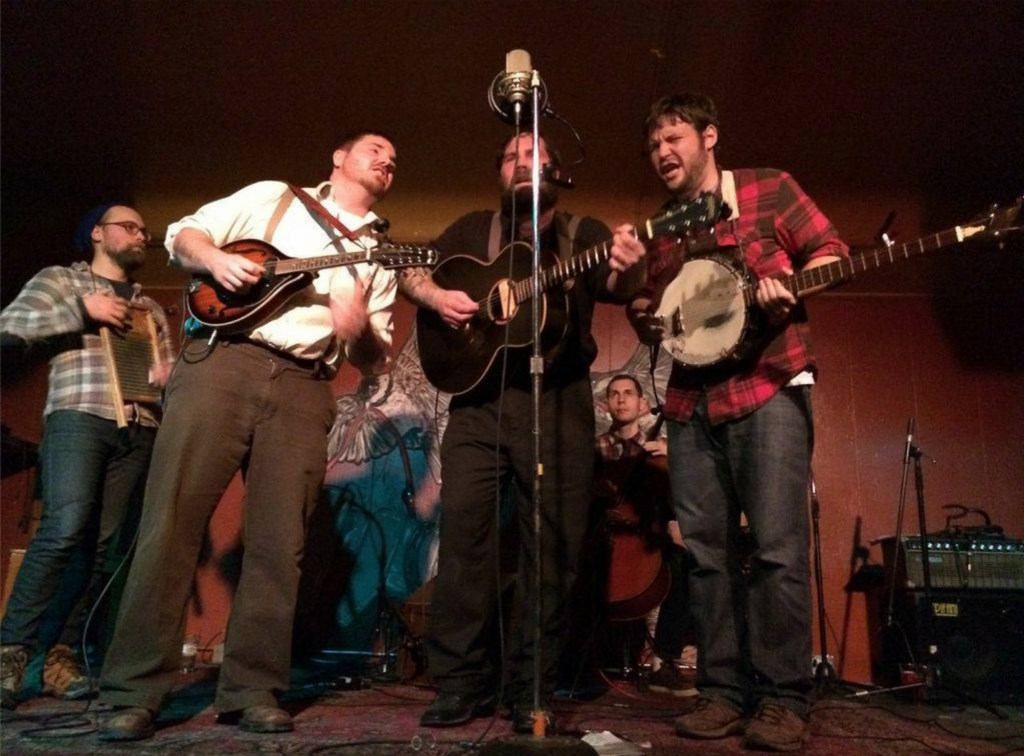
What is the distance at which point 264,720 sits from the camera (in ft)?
7.59

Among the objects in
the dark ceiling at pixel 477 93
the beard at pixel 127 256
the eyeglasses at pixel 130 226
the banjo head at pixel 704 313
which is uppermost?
the dark ceiling at pixel 477 93

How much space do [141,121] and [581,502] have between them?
3742mm

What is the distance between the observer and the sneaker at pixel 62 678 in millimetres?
3107

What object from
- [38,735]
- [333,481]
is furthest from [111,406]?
[333,481]

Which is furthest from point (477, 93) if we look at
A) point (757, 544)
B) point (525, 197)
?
point (757, 544)

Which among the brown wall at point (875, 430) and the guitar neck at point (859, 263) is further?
the brown wall at point (875, 430)

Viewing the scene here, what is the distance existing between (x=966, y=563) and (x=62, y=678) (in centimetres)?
427

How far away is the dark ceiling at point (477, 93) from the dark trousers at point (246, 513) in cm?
221

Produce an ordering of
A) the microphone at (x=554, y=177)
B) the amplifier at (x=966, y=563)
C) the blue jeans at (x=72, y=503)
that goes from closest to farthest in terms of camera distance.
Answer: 1. the microphone at (x=554, y=177)
2. the blue jeans at (x=72, y=503)
3. the amplifier at (x=966, y=563)

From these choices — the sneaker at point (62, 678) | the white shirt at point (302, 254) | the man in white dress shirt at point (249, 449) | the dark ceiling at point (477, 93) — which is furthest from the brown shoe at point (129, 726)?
the dark ceiling at point (477, 93)

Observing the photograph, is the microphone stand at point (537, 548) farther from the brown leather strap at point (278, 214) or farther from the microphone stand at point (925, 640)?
the microphone stand at point (925, 640)

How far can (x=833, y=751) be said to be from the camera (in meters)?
2.23

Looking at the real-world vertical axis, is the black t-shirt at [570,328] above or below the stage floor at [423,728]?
above

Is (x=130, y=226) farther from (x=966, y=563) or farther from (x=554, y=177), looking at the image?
(x=966, y=563)
